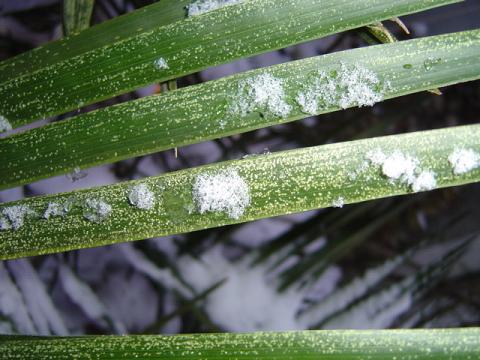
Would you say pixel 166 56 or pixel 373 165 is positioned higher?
pixel 166 56

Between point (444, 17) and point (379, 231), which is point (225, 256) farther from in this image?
point (444, 17)

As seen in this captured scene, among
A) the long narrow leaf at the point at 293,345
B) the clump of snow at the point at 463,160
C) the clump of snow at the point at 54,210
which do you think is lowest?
the long narrow leaf at the point at 293,345

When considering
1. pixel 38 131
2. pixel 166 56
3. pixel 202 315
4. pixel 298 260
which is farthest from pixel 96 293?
pixel 166 56

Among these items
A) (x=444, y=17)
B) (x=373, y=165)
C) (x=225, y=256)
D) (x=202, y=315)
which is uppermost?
(x=444, y=17)

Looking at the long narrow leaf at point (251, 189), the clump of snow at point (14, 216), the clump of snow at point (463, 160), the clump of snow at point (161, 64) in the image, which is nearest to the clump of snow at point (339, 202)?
the long narrow leaf at point (251, 189)

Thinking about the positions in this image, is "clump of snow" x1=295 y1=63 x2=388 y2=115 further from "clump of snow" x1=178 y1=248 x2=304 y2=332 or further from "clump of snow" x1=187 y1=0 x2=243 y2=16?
"clump of snow" x1=178 y1=248 x2=304 y2=332

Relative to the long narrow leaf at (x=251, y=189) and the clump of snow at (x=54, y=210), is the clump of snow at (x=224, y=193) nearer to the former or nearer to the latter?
the long narrow leaf at (x=251, y=189)
